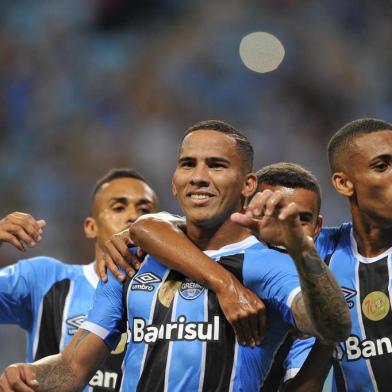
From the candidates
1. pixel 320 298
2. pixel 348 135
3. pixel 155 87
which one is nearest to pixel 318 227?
pixel 348 135

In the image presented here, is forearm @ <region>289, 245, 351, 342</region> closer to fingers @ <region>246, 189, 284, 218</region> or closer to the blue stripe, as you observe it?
fingers @ <region>246, 189, 284, 218</region>

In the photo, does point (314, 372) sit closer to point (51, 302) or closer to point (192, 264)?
point (192, 264)

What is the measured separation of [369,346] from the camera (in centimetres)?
282

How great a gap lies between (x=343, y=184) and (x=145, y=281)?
3.12 feet

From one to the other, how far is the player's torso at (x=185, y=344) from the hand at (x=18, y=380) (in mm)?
316

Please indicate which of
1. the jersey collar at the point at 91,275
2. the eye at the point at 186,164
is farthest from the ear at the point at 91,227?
the eye at the point at 186,164

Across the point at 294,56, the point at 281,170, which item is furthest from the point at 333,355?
the point at 294,56

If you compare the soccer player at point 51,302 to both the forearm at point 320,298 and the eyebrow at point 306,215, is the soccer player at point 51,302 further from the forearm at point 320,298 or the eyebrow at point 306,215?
the forearm at point 320,298

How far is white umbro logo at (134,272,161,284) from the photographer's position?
2.74 m

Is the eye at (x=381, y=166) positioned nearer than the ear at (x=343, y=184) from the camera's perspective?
Yes

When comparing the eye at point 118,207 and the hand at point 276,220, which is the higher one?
the eye at point 118,207

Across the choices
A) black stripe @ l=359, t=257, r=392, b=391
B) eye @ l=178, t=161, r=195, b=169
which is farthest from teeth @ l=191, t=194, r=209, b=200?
black stripe @ l=359, t=257, r=392, b=391

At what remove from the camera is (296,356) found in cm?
289

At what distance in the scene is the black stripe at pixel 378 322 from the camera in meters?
2.77
